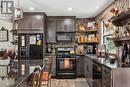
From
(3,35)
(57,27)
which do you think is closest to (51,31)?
(57,27)

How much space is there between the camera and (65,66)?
29.0ft

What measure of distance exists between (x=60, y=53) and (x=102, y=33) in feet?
6.55

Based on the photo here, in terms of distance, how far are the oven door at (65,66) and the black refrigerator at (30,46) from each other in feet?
2.99

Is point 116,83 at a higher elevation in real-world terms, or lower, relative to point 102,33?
lower

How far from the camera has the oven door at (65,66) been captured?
8.84 m

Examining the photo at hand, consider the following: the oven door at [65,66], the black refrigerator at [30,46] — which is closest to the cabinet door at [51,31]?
the black refrigerator at [30,46]

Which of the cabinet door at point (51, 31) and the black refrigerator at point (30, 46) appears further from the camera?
the cabinet door at point (51, 31)

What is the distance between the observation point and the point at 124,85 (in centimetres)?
386

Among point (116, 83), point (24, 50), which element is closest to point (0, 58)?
point (24, 50)

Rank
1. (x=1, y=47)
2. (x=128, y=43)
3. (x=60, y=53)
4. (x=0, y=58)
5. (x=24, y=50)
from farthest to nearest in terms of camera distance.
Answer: (x=60, y=53) < (x=24, y=50) < (x=1, y=47) < (x=0, y=58) < (x=128, y=43)

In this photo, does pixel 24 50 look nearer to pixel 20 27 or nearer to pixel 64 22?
pixel 20 27

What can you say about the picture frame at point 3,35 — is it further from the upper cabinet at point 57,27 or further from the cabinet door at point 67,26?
the cabinet door at point 67,26

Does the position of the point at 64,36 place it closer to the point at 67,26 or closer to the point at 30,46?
the point at 67,26

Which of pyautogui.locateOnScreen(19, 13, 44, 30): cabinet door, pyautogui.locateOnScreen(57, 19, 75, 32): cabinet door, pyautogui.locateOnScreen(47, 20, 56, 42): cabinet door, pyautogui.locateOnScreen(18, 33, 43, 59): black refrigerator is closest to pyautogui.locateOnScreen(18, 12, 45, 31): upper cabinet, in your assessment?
pyautogui.locateOnScreen(19, 13, 44, 30): cabinet door
